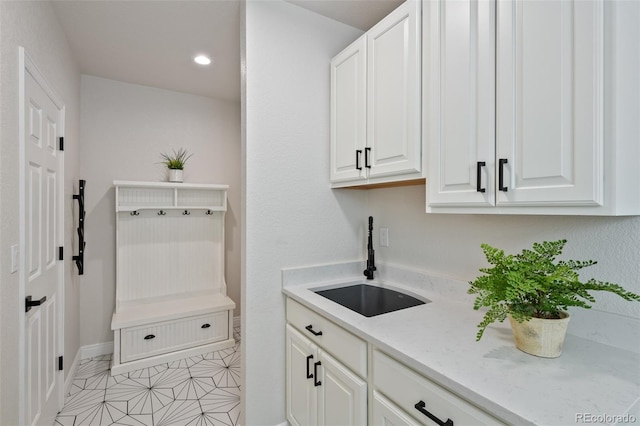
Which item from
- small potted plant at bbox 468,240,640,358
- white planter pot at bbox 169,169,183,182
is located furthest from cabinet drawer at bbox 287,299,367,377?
white planter pot at bbox 169,169,183,182

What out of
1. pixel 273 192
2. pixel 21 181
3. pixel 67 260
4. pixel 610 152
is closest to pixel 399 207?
pixel 273 192

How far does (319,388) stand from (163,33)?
2.52 meters

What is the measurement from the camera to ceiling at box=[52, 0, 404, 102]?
191 cm

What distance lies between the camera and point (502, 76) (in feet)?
3.54

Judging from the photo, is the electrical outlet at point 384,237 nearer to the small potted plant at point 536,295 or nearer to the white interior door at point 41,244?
the small potted plant at point 536,295

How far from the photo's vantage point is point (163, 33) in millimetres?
2207

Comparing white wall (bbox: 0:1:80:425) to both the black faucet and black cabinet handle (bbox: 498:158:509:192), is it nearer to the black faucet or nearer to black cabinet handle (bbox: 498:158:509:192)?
the black faucet

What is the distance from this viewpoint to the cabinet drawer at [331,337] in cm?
126

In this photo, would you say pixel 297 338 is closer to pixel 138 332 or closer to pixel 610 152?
pixel 610 152

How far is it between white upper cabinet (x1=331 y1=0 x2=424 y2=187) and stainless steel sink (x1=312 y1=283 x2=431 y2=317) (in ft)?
2.21

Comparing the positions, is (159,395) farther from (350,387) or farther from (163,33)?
(163,33)

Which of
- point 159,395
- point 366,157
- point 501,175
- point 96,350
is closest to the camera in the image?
point 501,175

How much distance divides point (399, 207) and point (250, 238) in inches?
37.3

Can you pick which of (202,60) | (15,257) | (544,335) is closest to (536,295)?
(544,335)
